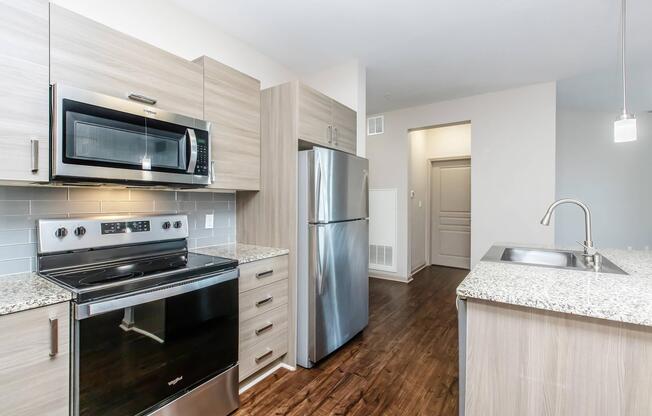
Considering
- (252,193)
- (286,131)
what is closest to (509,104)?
(286,131)

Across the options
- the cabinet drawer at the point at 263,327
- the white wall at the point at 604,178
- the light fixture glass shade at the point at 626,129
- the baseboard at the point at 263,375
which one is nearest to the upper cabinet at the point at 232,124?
the cabinet drawer at the point at 263,327

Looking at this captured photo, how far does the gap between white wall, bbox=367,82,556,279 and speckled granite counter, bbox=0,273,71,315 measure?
13.8ft

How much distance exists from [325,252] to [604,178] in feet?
16.2

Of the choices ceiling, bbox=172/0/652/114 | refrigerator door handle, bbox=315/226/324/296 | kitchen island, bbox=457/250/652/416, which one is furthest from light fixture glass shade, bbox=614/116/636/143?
refrigerator door handle, bbox=315/226/324/296

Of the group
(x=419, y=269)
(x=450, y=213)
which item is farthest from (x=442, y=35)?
(x=419, y=269)

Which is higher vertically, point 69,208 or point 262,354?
point 69,208

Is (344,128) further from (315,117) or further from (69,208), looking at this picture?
(69,208)

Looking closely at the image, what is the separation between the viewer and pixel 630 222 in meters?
4.60

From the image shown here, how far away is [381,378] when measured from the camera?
2.17 m

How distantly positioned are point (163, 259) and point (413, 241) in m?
4.14

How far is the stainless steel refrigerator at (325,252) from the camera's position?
226 centimetres

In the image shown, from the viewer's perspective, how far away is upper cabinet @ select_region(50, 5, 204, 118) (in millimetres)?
1383

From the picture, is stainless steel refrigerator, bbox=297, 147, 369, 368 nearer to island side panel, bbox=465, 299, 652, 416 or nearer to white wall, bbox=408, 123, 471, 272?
island side panel, bbox=465, 299, 652, 416

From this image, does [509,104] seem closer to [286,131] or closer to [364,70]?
[364,70]
